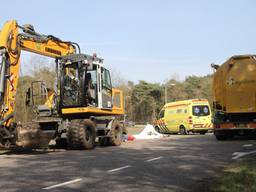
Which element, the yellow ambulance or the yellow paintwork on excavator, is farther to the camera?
the yellow ambulance

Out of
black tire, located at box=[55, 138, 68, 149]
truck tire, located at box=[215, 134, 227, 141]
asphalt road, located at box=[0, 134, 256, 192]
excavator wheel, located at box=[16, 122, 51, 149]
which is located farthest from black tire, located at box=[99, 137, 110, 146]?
asphalt road, located at box=[0, 134, 256, 192]

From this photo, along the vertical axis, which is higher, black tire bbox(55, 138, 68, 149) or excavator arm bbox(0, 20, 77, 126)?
excavator arm bbox(0, 20, 77, 126)

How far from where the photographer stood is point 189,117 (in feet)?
104

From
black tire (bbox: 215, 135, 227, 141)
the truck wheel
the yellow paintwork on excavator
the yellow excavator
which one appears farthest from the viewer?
black tire (bbox: 215, 135, 227, 141)

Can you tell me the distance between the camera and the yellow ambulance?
31.4 m

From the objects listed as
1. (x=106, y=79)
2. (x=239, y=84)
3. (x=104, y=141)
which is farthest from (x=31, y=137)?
(x=239, y=84)

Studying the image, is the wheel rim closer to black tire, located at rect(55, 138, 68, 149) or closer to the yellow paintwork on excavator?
black tire, located at rect(55, 138, 68, 149)

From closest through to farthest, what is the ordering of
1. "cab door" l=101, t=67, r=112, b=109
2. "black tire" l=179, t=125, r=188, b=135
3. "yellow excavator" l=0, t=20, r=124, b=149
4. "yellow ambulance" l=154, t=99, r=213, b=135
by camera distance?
"yellow excavator" l=0, t=20, r=124, b=149 < "cab door" l=101, t=67, r=112, b=109 < "yellow ambulance" l=154, t=99, r=213, b=135 < "black tire" l=179, t=125, r=188, b=135

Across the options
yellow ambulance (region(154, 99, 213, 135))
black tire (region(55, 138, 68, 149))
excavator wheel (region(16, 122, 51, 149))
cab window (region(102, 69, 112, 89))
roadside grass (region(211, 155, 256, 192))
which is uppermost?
cab window (region(102, 69, 112, 89))

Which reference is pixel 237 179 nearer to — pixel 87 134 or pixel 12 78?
pixel 87 134

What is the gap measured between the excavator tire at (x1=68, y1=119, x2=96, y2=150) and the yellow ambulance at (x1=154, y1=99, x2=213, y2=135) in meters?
16.5

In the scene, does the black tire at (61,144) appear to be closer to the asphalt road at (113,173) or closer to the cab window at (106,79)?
the cab window at (106,79)

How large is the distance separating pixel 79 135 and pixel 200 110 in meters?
17.7

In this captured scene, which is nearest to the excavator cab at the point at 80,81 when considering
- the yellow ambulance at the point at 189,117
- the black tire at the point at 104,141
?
the black tire at the point at 104,141
